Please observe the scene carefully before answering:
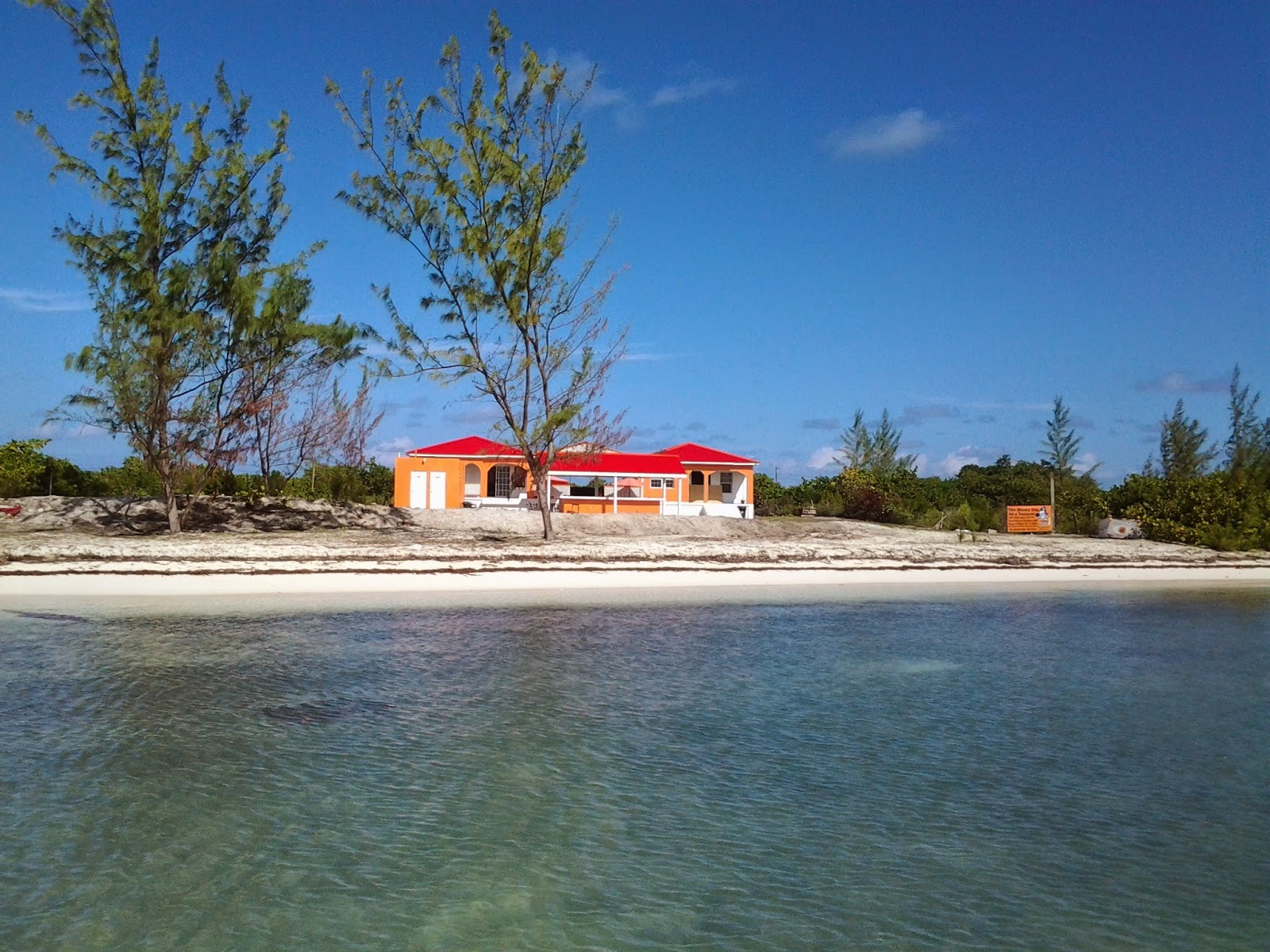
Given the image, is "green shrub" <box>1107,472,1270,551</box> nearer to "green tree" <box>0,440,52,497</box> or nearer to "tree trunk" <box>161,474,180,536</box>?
"tree trunk" <box>161,474,180,536</box>

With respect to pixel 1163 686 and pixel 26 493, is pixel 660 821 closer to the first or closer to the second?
pixel 1163 686

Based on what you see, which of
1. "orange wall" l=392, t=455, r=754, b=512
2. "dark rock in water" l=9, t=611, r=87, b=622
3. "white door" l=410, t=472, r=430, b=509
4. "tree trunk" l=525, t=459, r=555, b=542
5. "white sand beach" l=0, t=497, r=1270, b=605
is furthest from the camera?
"orange wall" l=392, t=455, r=754, b=512

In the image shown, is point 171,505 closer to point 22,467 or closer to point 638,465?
point 22,467

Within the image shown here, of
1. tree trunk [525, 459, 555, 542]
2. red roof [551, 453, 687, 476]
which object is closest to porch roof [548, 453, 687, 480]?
red roof [551, 453, 687, 476]

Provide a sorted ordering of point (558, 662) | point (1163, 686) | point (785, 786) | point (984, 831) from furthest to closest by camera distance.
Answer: point (558, 662)
point (1163, 686)
point (785, 786)
point (984, 831)

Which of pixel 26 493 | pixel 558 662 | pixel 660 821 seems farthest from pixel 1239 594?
pixel 26 493

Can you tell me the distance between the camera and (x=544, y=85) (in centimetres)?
1964

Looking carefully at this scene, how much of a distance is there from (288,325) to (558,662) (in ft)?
47.0

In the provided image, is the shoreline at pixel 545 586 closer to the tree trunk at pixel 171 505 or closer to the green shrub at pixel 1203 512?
the green shrub at pixel 1203 512

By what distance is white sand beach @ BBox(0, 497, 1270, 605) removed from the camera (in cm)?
1460

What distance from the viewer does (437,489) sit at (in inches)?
1407

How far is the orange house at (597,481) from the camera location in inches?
Result: 1254

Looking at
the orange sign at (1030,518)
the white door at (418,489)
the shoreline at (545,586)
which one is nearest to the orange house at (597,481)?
the white door at (418,489)

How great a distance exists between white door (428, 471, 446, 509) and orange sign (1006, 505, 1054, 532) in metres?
19.1
